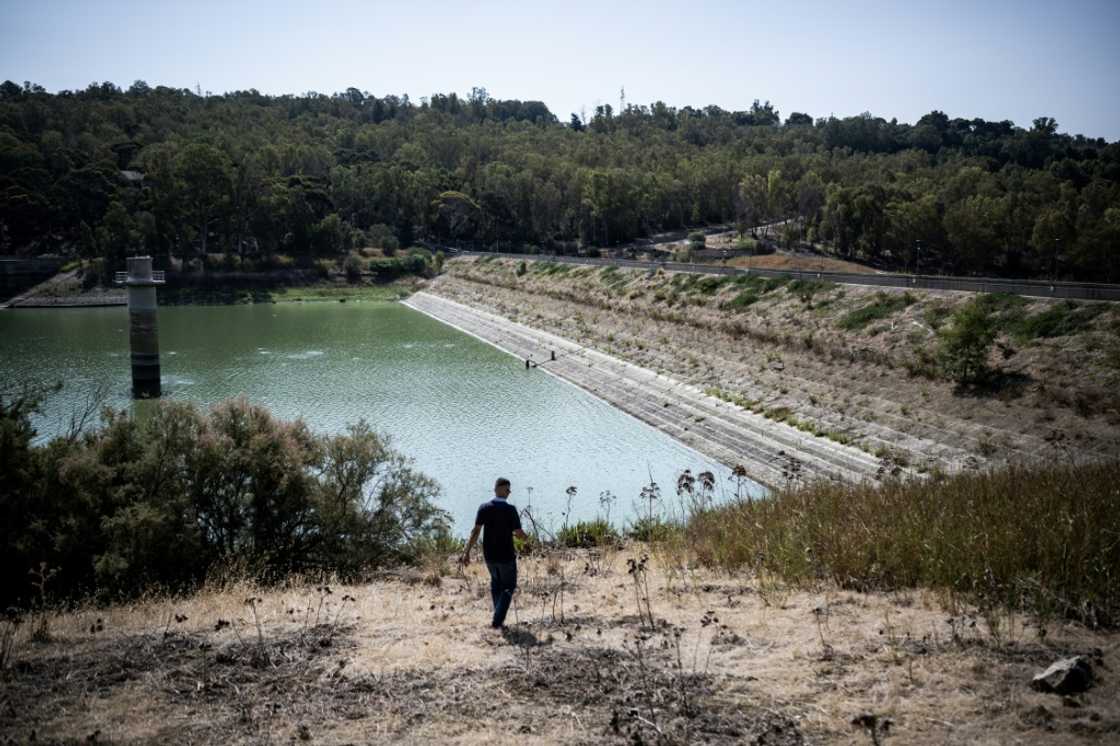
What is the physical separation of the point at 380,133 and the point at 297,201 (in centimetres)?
7390

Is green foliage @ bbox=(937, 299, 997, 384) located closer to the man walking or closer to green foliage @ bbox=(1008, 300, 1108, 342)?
green foliage @ bbox=(1008, 300, 1108, 342)

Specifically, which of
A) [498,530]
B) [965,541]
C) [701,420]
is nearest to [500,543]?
[498,530]

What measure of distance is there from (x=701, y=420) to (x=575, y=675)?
25.9 metres

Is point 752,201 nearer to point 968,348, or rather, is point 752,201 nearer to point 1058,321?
point 1058,321

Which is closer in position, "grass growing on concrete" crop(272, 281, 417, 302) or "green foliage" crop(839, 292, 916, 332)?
"green foliage" crop(839, 292, 916, 332)

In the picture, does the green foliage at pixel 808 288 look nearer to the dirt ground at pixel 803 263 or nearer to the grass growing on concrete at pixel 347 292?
the dirt ground at pixel 803 263

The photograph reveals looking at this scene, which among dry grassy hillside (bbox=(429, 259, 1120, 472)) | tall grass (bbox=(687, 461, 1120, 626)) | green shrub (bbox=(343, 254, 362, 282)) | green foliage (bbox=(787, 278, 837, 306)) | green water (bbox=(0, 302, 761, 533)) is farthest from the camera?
green shrub (bbox=(343, 254, 362, 282))

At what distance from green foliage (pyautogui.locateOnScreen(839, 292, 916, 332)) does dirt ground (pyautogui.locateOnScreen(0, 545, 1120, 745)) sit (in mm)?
28962

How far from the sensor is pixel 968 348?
27766 millimetres

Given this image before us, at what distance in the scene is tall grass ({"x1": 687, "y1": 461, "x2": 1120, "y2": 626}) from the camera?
797 cm

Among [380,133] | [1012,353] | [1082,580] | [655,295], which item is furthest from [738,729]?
[380,133]

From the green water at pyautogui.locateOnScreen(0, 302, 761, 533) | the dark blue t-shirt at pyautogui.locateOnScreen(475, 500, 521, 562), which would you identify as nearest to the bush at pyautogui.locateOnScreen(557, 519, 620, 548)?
the green water at pyautogui.locateOnScreen(0, 302, 761, 533)

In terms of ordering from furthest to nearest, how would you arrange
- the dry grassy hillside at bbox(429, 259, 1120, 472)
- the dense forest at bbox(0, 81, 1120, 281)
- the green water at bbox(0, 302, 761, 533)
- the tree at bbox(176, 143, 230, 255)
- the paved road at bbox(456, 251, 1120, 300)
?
the tree at bbox(176, 143, 230, 255) < the dense forest at bbox(0, 81, 1120, 281) < the paved road at bbox(456, 251, 1120, 300) < the green water at bbox(0, 302, 761, 533) < the dry grassy hillside at bbox(429, 259, 1120, 472)

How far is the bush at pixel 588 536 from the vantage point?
15.8 m
